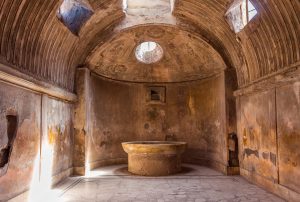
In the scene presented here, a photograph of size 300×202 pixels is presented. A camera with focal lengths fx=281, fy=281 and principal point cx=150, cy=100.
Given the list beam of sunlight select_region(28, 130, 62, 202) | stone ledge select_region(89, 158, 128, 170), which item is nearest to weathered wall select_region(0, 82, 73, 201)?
beam of sunlight select_region(28, 130, 62, 202)

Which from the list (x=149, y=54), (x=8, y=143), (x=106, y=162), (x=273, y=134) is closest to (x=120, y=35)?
(x=149, y=54)

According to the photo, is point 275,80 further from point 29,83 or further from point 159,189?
point 29,83

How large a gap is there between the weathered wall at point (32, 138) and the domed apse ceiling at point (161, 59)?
3.06 m

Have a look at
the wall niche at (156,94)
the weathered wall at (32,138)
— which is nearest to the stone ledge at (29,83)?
the weathered wall at (32,138)

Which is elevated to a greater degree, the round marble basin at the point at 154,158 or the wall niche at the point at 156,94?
the wall niche at the point at 156,94

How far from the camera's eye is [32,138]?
6805 millimetres

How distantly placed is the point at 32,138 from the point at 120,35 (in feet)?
18.3

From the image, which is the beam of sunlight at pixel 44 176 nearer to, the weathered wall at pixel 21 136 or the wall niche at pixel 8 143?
the weathered wall at pixel 21 136

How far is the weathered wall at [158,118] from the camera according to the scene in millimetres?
11430

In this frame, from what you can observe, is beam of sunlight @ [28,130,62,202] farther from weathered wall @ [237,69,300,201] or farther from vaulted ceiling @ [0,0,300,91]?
weathered wall @ [237,69,300,201]

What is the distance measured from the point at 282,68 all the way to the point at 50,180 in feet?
22.0

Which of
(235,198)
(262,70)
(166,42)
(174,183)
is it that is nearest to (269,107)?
(262,70)

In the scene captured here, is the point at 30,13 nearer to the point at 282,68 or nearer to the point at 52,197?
the point at 52,197

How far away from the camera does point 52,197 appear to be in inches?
274
